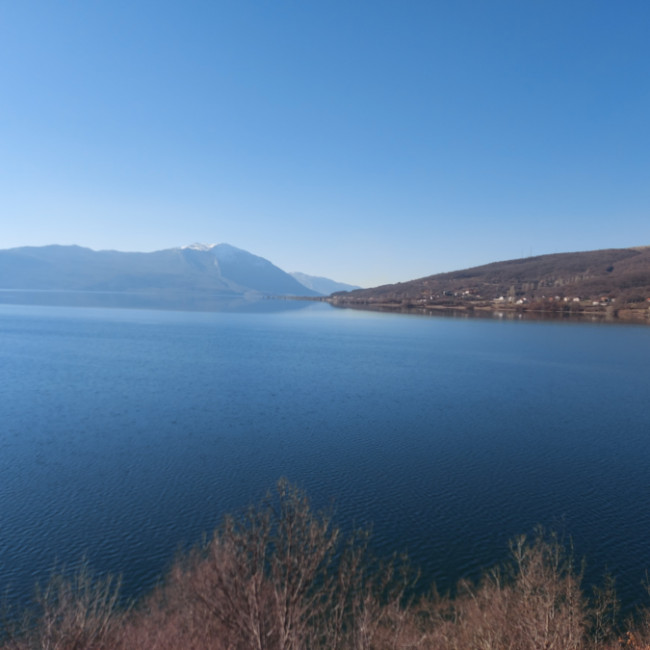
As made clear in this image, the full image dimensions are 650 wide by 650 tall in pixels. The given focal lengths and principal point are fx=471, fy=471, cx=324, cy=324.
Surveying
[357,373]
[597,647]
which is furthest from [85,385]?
[597,647]

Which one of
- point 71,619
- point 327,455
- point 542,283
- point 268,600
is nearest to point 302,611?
point 268,600

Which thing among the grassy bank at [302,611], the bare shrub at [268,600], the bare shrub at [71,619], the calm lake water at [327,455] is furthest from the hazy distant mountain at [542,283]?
the bare shrub at [71,619]

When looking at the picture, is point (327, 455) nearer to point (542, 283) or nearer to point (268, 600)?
point (268, 600)

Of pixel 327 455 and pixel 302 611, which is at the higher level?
pixel 302 611

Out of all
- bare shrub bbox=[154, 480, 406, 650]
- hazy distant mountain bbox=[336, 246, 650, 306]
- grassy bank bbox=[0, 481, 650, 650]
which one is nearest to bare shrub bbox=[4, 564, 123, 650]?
grassy bank bbox=[0, 481, 650, 650]

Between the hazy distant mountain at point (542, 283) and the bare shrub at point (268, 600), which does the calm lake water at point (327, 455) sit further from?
the hazy distant mountain at point (542, 283)
